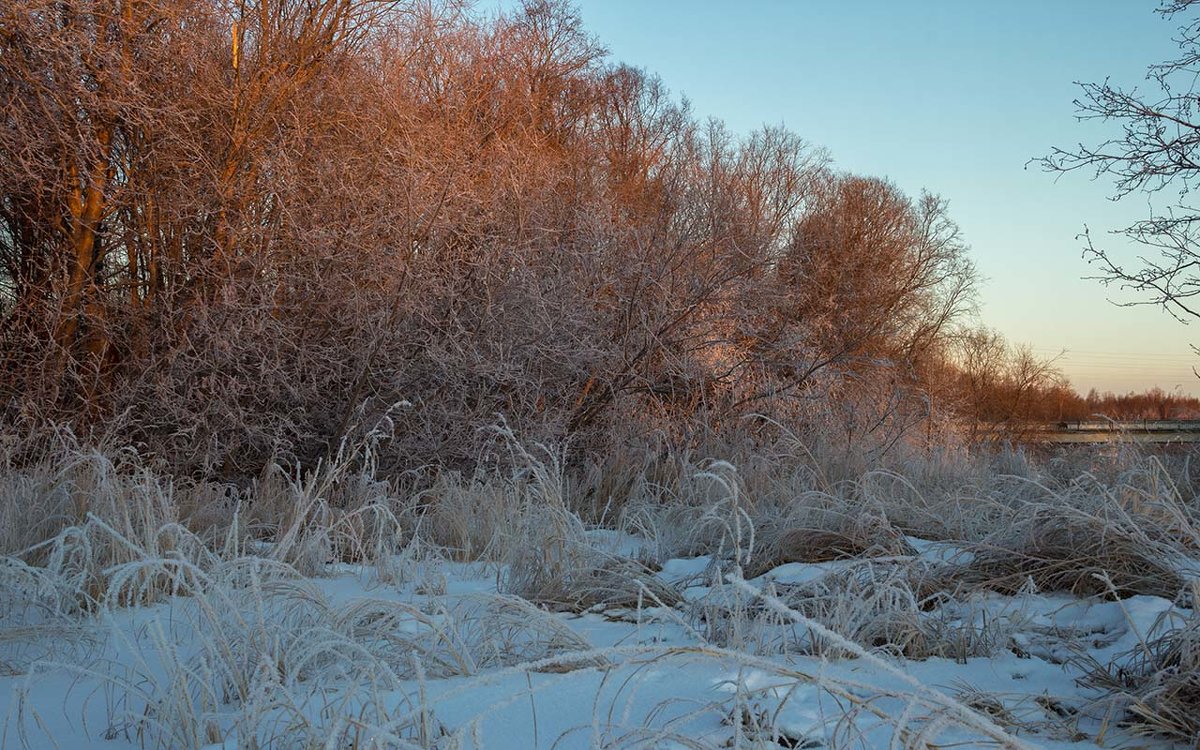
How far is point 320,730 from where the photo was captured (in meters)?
1.83

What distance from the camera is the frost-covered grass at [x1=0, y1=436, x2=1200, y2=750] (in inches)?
74.0

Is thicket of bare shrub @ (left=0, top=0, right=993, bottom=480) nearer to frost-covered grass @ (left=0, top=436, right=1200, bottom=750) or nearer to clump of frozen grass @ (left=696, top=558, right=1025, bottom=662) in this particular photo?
frost-covered grass @ (left=0, top=436, right=1200, bottom=750)

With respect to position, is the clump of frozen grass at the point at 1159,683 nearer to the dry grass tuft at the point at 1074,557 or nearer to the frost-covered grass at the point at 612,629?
the frost-covered grass at the point at 612,629

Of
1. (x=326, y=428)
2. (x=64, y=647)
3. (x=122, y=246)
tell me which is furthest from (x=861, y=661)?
(x=122, y=246)

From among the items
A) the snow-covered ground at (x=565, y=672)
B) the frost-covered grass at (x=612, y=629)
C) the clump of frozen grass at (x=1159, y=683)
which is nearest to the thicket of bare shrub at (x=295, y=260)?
the frost-covered grass at (x=612, y=629)

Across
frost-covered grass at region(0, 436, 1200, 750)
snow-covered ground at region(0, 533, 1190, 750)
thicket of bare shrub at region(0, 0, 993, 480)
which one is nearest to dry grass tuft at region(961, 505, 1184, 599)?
frost-covered grass at region(0, 436, 1200, 750)

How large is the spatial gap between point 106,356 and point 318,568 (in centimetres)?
430

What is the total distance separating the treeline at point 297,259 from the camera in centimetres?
682

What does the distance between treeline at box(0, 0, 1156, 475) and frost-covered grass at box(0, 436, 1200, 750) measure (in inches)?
82.6

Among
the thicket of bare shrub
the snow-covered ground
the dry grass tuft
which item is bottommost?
the snow-covered ground

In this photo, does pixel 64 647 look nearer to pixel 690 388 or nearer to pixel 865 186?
pixel 690 388

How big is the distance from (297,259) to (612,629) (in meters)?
4.98

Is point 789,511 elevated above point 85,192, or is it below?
below

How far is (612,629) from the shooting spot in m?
3.01
